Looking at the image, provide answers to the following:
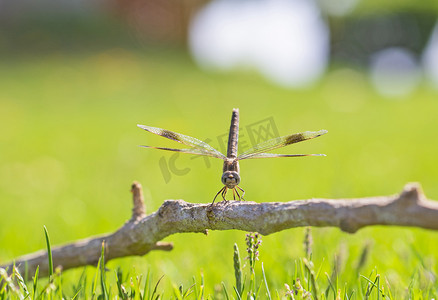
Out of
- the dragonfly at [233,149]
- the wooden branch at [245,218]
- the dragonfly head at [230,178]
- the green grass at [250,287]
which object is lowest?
the green grass at [250,287]

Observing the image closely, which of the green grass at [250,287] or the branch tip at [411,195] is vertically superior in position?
the branch tip at [411,195]

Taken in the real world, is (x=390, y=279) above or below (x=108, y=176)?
below

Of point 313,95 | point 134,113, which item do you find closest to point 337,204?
point 134,113

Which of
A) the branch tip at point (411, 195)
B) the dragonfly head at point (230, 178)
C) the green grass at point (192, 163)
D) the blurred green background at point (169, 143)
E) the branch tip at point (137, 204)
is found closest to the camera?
the dragonfly head at point (230, 178)

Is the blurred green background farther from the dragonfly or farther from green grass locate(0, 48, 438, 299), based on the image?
the dragonfly

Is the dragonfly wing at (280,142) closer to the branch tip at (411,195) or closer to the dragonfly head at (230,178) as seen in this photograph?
the dragonfly head at (230,178)

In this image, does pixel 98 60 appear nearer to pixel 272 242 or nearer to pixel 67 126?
pixel 67 126

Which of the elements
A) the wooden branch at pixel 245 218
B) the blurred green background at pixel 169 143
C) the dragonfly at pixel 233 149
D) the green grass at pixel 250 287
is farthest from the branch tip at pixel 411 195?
the blurred green background at pixel 169 143
